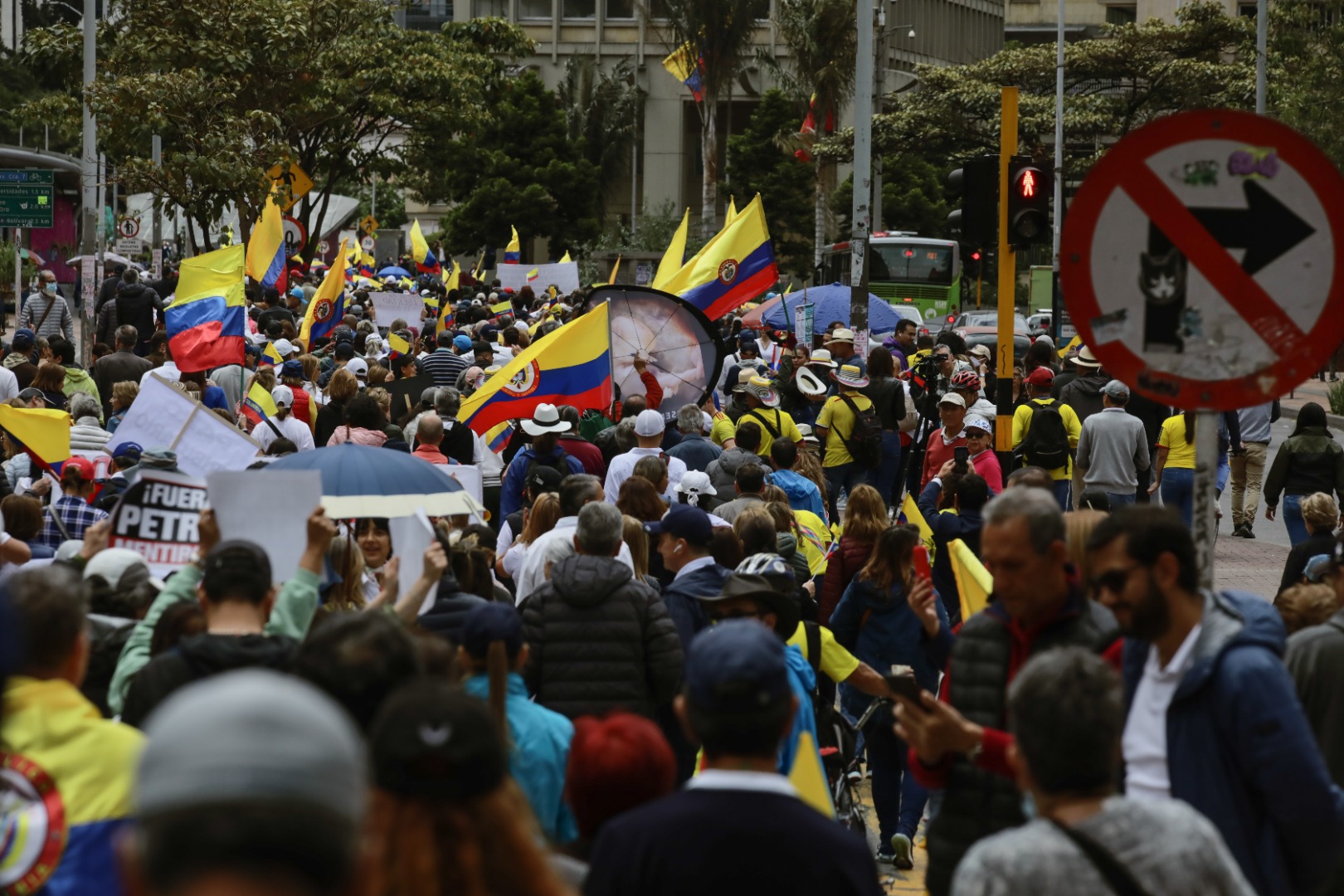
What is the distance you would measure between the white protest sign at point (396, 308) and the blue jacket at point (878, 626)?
15812mm

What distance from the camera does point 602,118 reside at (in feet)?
247

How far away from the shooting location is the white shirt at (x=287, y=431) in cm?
1256

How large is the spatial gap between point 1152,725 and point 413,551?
274 centimetres

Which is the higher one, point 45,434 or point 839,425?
point 45,434

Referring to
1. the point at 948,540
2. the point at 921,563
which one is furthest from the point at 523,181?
the point at 921,563

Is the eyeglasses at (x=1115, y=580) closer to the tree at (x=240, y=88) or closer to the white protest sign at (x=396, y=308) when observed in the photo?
the white protest sign at (x=396, y=308)

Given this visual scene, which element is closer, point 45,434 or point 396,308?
point 45,434

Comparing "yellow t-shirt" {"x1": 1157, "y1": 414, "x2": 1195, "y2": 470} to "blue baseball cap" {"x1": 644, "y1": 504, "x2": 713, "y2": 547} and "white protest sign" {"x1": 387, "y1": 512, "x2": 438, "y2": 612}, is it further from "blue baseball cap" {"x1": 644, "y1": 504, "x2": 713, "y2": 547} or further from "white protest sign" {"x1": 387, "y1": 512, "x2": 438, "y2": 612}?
"white protest sign" {"x1": 387, "y1": 512, "x2": 438, "y2": 612}

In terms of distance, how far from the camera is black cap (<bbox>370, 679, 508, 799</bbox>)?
266 cm

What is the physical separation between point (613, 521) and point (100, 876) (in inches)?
134

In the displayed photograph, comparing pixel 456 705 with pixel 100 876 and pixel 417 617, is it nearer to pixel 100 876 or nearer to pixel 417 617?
pixel 100 876

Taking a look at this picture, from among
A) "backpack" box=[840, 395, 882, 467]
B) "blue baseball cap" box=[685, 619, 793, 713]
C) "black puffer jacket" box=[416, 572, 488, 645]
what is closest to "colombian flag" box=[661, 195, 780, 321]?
"backpack" box=[840, 395, 882, 467]

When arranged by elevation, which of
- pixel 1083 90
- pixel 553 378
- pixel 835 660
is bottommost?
pixel 835 660

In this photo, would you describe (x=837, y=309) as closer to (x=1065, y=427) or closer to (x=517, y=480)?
(x=1065, y=427)
